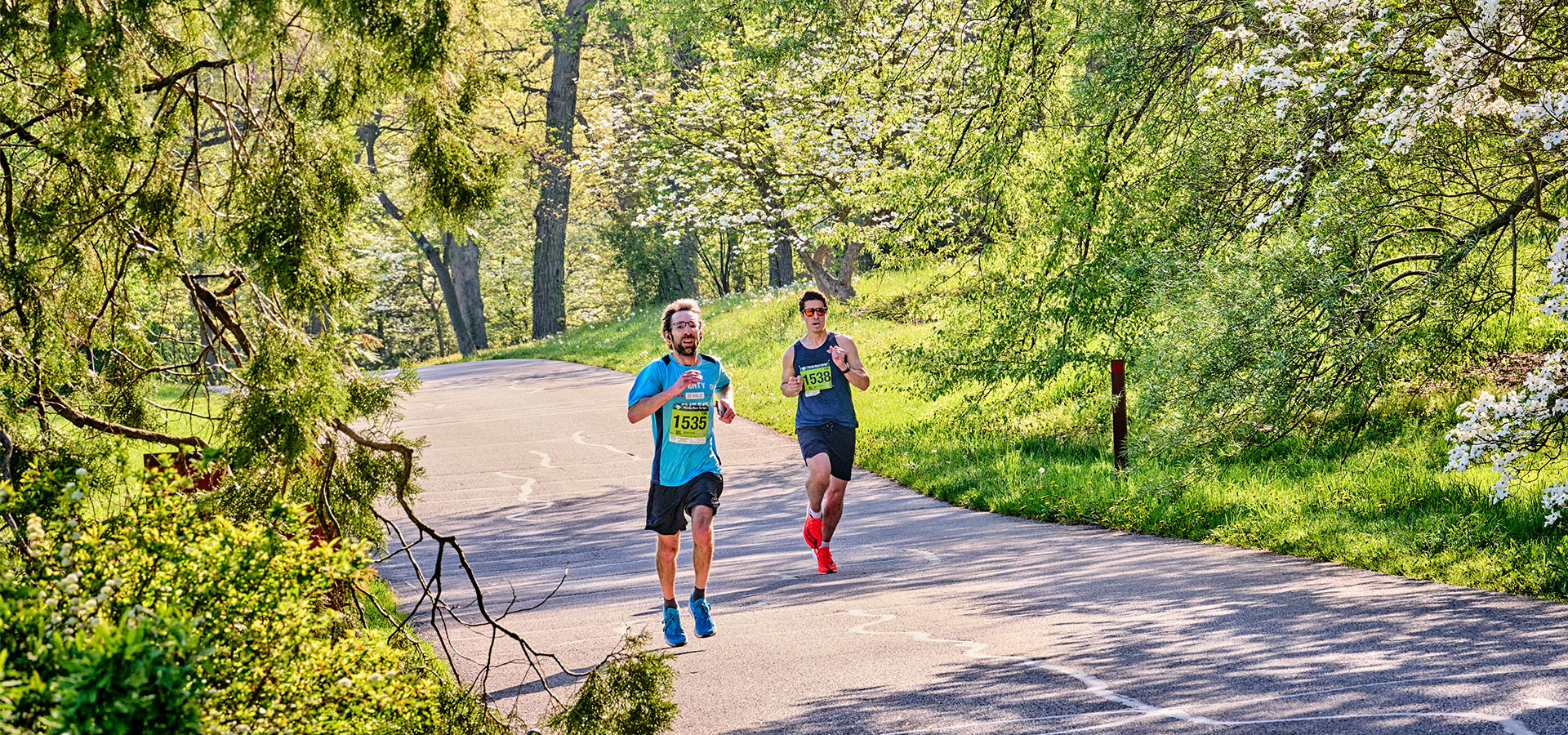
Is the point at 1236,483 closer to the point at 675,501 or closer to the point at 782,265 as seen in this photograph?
the point at 675,501

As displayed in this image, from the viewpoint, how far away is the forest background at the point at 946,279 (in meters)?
4.45

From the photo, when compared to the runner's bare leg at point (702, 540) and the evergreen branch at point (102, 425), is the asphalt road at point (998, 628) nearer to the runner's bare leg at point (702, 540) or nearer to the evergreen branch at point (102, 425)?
the runner's bare leg at point (702, 540)

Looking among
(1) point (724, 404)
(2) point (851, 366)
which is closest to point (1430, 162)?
(2) point (851, 366)

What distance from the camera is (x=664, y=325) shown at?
7.76m

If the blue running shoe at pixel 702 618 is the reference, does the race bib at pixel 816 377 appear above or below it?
above

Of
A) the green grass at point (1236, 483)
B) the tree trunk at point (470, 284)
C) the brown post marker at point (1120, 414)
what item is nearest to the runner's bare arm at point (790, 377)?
the green grass at point (1236, 483)

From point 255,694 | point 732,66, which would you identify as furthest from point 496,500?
point 732,66

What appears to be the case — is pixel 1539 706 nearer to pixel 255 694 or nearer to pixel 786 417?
pixel 255 694

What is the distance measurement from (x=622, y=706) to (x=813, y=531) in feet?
14.2

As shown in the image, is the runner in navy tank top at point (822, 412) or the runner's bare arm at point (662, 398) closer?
the runner's bare arm at point (662, 398)

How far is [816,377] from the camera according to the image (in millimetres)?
9438

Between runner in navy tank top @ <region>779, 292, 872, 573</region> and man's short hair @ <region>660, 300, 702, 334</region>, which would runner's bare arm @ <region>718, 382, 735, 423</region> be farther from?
runner in navy tank top @ <region>779, 292, 872, 573</region>

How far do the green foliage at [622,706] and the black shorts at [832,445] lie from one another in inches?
167

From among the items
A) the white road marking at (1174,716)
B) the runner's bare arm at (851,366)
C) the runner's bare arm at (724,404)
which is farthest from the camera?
the runner's bare arm at (851,366)
